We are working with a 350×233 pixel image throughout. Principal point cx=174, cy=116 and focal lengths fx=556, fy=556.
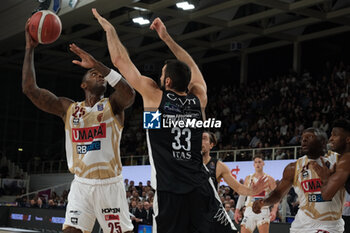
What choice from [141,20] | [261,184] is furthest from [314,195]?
[141,20]

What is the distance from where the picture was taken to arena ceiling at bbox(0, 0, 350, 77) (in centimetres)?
2098

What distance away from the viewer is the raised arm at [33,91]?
5516 millimetres

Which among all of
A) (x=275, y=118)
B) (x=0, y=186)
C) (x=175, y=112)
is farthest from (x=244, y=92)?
(x=175, y=112)

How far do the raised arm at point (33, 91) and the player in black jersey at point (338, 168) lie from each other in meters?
→ 2.70

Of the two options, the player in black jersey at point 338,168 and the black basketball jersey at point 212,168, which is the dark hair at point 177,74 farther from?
the black basketball jersey at point 212,168

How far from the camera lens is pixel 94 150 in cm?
554

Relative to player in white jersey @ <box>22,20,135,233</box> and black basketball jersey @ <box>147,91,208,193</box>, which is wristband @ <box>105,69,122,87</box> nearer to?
player in white jersey @ <box>22,20,135,233</box>

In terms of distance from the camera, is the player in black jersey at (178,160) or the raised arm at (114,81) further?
the raised arm at (114,81)

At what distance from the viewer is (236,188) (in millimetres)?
6484

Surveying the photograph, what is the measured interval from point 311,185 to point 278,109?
52.0 ft

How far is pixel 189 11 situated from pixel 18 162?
53.9ft

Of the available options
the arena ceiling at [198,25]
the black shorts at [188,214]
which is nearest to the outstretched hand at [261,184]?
the black shorts at [188,214]

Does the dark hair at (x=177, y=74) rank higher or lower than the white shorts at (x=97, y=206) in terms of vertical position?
higher

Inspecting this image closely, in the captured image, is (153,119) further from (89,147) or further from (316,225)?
(316,225)
